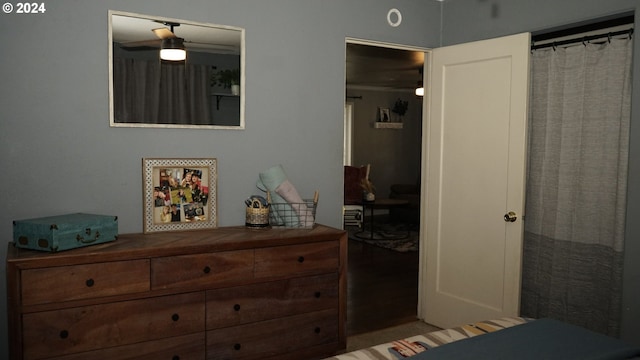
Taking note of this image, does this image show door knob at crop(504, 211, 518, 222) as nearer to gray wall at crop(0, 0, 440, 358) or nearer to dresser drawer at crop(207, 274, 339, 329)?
gray wall at crop(0, 0, 440, 358)

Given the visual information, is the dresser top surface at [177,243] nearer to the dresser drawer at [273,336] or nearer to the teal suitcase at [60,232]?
the teal suitcase at [60,232]

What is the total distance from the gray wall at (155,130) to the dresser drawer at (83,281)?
0.51 meters

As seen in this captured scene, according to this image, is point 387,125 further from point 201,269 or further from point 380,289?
point 201,269

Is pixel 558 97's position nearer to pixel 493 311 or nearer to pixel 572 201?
pixel 572 201

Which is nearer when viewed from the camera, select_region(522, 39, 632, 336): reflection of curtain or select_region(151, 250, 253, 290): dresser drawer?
select_region(151, 250, 253, 290): dresser drawer

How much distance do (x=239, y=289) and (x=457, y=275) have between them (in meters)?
1.87

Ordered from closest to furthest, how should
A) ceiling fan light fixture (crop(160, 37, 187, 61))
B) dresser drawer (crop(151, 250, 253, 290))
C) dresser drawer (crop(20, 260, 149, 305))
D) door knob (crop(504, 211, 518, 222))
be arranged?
dresser drawer (crop(20, 260, 149, 305)) → dresser drawer (crop(151, 250, 253, 290)) → ceiling fan light fixture (crop(160, 37, 187, 61)) → door knob (crop(504, 211, 518, 222))

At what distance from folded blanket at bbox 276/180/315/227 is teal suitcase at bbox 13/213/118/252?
107 centimetres

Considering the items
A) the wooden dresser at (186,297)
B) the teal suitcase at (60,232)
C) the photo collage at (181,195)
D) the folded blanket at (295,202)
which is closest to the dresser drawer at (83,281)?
A: the wooden dresser at (186,297)

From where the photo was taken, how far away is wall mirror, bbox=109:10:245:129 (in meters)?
2.86

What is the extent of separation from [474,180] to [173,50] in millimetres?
2307

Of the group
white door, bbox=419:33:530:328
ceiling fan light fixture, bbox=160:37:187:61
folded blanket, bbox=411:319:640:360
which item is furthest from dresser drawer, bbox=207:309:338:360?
ceiling fan light fixture, bbox=160:37:187:61

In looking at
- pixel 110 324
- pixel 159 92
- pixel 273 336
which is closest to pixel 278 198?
pixel 273 336

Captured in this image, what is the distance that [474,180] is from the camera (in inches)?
146
